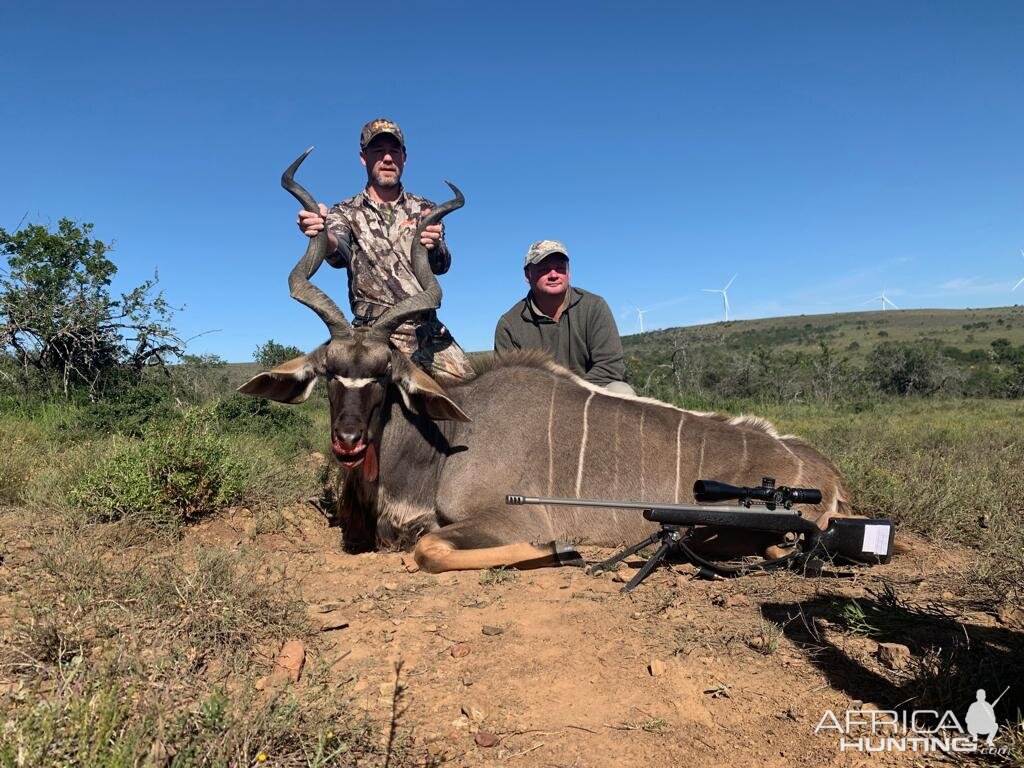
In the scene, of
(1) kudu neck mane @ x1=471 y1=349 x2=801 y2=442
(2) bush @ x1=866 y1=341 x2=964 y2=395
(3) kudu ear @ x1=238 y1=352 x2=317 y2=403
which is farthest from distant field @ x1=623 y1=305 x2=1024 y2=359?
Result: (3) kudu ear @ x1=238 y1=352 x2=317 y2=403

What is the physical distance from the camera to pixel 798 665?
250 cm

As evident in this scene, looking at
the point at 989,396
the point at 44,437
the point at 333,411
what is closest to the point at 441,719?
the point at 333,411

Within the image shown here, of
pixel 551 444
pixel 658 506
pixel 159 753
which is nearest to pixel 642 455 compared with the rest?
pixel 551 444

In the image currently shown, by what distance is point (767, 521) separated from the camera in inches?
141

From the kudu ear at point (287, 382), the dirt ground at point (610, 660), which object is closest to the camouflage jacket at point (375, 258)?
the kudu ear at point (287, 382)

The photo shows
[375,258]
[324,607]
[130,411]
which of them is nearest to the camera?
[324,607]

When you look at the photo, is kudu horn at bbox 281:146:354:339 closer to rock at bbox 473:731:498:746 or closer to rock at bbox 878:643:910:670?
rock at bbox 473:731:498:746

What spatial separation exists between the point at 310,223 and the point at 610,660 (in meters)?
3.60

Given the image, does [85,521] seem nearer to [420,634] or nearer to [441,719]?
[420,634]

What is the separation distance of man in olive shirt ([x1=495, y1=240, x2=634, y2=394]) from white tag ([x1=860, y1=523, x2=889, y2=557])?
2.42m

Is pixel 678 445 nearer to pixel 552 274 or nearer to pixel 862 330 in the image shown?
pixel 552 274

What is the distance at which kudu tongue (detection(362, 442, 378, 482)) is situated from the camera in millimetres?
4164

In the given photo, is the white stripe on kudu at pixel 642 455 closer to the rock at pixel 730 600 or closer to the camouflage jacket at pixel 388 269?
the rock at pixel 730 600

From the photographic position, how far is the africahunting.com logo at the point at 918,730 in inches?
76.8
